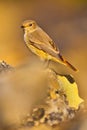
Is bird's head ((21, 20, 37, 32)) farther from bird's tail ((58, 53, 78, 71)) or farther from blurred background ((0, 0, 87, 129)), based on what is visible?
bird's tail ((58, 53, 78, 71))

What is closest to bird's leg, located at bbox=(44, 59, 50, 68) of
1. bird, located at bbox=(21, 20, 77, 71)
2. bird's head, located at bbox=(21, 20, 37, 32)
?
bird, located at bbox=(21, 20, 77, 71)

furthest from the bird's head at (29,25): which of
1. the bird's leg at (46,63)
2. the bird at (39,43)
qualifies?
the bird's leg at (46,63)

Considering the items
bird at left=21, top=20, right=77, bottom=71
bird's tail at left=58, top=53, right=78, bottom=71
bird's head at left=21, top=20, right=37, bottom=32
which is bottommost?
bird's tail at left=58, top=53, right=78, bottom=71

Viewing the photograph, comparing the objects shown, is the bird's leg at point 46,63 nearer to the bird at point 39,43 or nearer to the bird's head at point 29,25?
the bird at point 39,43

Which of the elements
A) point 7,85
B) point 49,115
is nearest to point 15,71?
point 7,85

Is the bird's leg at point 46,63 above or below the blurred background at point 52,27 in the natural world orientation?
below

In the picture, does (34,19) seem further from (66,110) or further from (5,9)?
(66,110)
